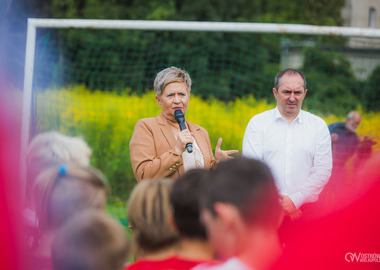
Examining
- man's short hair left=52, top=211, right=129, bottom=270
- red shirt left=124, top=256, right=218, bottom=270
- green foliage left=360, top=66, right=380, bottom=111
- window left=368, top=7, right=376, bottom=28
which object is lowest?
red shirt left=124, top=256, right=218, bottom=270

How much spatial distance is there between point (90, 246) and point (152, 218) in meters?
0.42

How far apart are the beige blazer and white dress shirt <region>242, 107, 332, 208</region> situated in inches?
18.6

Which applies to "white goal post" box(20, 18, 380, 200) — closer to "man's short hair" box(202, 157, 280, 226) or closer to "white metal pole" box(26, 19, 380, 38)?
"white metal pole" box(26, 19, 380, 38)

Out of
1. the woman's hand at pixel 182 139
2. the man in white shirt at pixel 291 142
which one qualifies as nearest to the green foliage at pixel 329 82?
the man in white shirt at pixel 291 142

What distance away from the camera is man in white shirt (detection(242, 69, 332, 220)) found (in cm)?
365

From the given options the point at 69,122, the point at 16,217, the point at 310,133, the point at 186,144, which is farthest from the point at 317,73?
the point at 16,217

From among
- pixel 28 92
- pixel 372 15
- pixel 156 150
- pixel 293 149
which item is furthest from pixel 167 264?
pixel 372 15

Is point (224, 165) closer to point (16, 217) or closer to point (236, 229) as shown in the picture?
point (236, 229)

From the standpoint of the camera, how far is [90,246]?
158 cm

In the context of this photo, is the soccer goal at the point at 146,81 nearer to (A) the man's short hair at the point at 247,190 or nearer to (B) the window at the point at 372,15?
(A) the man's short hair at the point at 247,190

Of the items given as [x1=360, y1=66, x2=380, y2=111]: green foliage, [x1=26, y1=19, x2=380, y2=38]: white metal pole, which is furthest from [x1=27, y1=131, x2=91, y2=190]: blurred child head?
[x1=360, y1=66, x2=380, y2=111]: green foliage

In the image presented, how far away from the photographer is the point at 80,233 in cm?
161

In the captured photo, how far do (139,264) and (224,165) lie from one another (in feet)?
1.86

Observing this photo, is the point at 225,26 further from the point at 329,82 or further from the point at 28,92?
the point at 329,82
